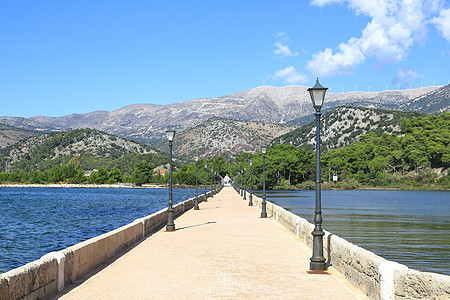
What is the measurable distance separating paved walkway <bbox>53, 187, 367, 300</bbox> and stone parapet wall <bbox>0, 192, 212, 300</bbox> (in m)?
0.29

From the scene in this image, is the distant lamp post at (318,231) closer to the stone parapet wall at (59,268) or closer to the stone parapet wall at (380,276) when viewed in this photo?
the stone parapet wall at (380,276)

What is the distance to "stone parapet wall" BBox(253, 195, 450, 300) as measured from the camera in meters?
6.77

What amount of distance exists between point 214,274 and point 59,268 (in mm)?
3370

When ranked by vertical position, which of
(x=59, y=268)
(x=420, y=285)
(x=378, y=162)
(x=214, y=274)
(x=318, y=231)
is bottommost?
(x=214, y=274)

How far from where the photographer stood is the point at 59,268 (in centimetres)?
913

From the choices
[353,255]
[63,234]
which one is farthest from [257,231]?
[63,234]

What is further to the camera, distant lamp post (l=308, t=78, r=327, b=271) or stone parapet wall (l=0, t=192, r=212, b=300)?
distant lamp post (l=308, t=78, r=327, b=271)

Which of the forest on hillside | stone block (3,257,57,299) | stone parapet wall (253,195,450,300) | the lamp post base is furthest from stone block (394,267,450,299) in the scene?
the forest on hillside

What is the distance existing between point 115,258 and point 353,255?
6208 millimetres

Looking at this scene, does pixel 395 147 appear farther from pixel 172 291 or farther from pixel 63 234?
pixel 172 291

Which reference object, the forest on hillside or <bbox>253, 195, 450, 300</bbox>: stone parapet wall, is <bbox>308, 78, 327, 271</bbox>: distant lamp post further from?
the forest on hillside

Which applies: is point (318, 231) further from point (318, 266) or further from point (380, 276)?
point (380, 276)

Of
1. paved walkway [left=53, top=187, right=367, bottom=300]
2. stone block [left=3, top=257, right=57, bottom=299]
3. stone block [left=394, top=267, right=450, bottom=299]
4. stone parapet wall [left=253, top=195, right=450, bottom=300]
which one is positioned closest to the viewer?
stone block [left=394, top=267, right=450, bottom=299]

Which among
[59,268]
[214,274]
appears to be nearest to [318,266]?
[214,274]
